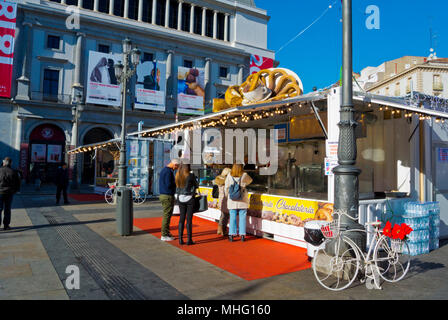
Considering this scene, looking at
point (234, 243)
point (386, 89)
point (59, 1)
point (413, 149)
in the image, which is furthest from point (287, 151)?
point (386, 89)

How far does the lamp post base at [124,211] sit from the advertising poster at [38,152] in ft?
84.0

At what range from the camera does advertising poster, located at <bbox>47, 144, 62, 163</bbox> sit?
3014 centimetres

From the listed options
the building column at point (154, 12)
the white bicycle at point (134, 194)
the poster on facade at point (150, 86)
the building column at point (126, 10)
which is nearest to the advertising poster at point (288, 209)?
the white bicycle at point (134, 194)

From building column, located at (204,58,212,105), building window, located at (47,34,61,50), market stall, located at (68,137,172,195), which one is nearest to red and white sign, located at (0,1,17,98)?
building window, located at (47,34,61,50)

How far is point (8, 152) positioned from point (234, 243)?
27924 mm

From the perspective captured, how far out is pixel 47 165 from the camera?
30.0m

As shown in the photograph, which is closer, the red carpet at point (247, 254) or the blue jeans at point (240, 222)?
the red carpet at point (247, 254)

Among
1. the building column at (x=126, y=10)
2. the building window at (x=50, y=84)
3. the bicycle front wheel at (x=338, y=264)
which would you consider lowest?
the bicycle front wheel at (x=338, y=264)

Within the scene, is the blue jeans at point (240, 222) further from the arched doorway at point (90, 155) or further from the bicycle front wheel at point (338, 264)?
the arched doorway at point (90, 155)

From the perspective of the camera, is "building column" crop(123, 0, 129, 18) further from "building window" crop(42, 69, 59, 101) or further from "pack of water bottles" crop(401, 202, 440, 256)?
"pack of water bottles" crop(401, 202, 440, 256)

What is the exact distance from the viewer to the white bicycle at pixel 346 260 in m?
4.77

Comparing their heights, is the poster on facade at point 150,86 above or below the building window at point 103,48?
below

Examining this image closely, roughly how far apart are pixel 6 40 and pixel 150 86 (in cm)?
1229

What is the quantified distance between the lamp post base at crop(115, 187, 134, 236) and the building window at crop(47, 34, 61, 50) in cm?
2839
